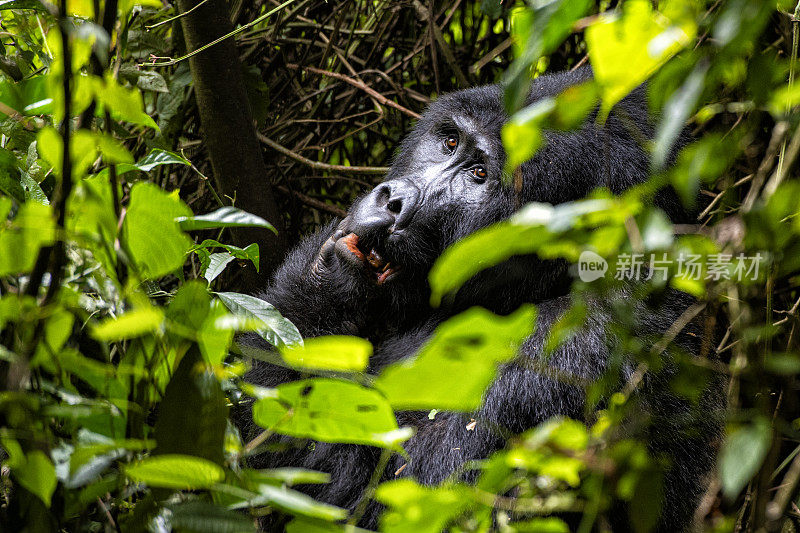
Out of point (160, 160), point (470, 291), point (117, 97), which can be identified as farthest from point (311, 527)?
point (470, 291)

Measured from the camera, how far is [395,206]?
1.93 meters

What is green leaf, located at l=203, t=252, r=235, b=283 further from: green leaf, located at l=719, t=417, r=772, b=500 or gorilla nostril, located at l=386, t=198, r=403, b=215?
green leaf, located at l=719, t=417, r=772, b=500

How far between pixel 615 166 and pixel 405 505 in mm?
1429

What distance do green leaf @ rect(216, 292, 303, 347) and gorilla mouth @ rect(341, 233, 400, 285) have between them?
2.37 ft

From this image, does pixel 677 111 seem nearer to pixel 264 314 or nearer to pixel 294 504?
pixel 294 504

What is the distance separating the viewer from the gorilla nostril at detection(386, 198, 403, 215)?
1.92 meters

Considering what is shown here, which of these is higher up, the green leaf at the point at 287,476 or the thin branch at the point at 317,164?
the green leaf at the point at 287,476

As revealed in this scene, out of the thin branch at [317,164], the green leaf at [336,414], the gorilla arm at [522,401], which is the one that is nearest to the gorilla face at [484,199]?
the gorilla arm at [522,401]

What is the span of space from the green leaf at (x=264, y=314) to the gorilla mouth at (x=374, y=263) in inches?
28.4

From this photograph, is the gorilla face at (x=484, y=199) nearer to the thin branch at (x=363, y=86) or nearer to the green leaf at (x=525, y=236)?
the thin branch at (x=363, y=86)

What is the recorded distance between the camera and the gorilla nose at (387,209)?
1909 mm

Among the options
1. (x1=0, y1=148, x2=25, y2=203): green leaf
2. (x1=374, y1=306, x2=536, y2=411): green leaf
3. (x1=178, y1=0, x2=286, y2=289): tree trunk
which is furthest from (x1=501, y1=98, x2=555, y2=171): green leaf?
(x1=178, y1=0, x2=286, y2=289): tree trunk

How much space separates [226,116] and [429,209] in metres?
0.71

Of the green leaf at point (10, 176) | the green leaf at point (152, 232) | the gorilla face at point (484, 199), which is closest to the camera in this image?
the green leaf at point (152, 232)
